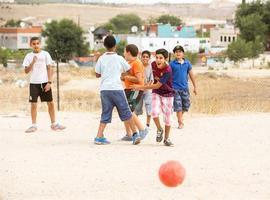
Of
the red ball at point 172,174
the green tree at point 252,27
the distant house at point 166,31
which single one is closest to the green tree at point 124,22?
the distant house at point 166,31

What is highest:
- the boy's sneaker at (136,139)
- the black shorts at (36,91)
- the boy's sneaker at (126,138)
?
the black shorts at (36,91)

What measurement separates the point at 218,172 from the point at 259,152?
1.48 metres

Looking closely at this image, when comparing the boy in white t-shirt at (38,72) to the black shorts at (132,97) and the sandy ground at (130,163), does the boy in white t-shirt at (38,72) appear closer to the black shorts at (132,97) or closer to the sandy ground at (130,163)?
the sandy ground at (130,163)

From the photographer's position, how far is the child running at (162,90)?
9266 mm

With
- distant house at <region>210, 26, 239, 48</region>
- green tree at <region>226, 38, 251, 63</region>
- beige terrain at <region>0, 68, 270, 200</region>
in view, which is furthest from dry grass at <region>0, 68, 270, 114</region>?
distant house at <region>210, 26, 239, 48</region>

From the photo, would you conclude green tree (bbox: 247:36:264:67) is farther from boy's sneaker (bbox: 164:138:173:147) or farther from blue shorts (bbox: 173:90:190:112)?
boy's sneaker (bbox: 164:138:173:147)

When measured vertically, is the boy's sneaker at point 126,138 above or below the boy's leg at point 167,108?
below

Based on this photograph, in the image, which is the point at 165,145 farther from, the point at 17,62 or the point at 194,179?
the point at 17,62

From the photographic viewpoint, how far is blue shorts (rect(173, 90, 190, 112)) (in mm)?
11016

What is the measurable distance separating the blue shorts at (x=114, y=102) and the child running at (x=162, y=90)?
1.20ft

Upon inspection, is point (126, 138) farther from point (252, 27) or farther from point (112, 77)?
point (252, 27)

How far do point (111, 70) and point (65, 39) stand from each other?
6187 centimetres

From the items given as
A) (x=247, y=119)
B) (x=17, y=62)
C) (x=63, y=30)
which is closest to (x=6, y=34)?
(x=63, y=30)

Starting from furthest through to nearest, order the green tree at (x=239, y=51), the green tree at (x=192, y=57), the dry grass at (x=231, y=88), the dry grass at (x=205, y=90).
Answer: the green tree at (x=192, y=57) < the green tree at (x=239, y=51) < the dry grass at (x=231, y=88) < the dry grass at (x=205, y=90)
